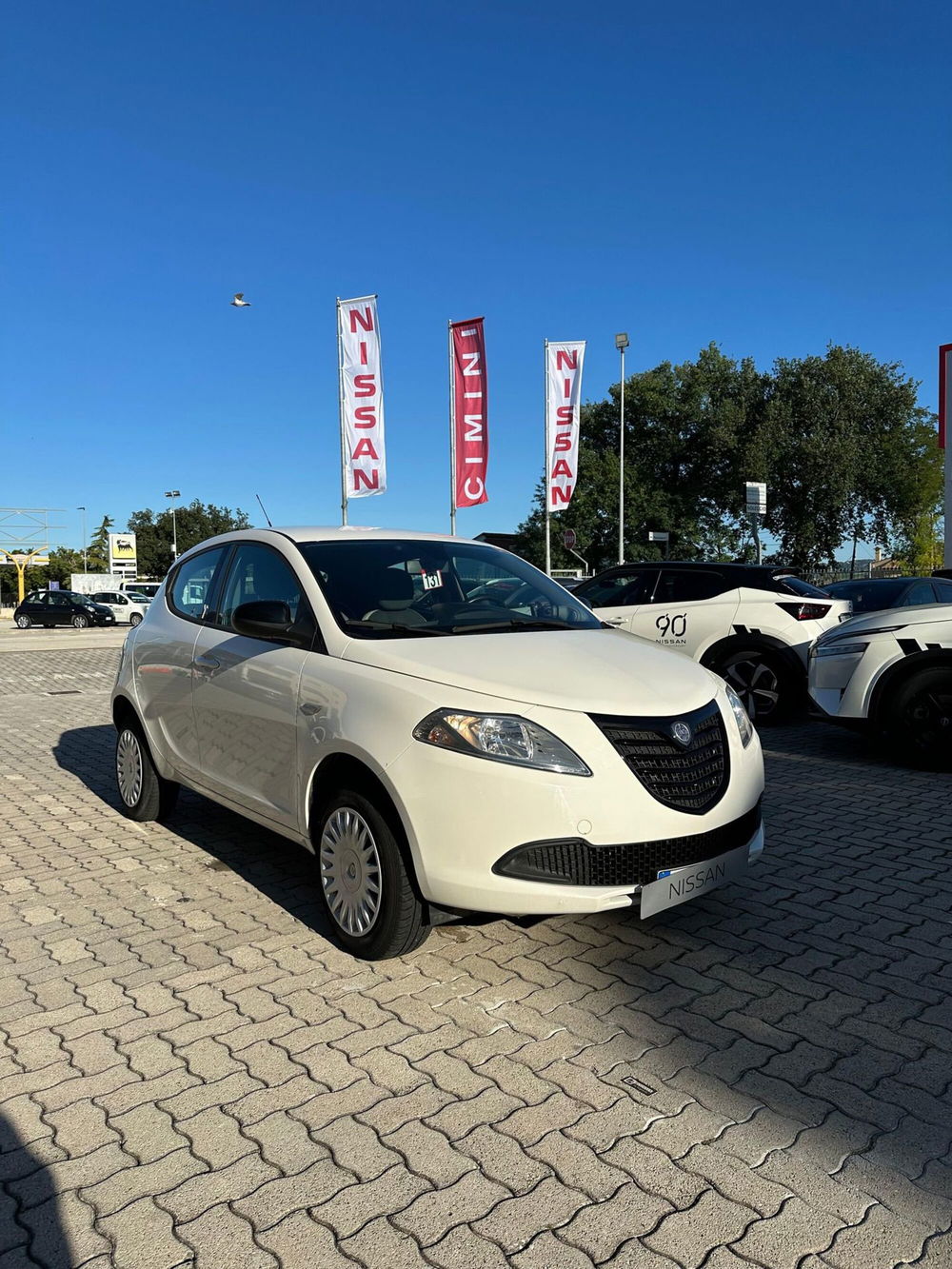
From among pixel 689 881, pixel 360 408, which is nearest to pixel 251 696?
pixel 689 881

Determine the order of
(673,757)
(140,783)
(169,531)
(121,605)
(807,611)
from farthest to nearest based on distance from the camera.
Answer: (169,531) → (121,605) → (807,611) → (140,783) → (673,757)

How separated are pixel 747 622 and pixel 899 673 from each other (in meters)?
2.32

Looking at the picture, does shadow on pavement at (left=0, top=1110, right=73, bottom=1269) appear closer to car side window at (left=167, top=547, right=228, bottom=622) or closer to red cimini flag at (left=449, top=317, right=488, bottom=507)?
car side window at (left=167, top=547, right=228, bottom=622)

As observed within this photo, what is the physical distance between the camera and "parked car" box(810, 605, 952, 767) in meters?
6.77

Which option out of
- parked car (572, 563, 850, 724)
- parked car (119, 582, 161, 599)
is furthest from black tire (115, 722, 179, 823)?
parked car (119, 582, 161, 599)

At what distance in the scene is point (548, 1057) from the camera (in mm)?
2924

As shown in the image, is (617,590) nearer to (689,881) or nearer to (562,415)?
(689,881)

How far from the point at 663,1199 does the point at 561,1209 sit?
9.9 inches

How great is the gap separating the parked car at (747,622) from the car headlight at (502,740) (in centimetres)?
584

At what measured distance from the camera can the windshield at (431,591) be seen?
395cm

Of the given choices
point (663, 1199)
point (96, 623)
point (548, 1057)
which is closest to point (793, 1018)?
point (548, 1057)

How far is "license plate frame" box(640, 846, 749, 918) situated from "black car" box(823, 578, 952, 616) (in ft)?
23.2

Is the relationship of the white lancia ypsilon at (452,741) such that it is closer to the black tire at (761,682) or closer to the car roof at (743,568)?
the black tire at (761,682)

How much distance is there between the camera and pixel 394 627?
12.7ft
